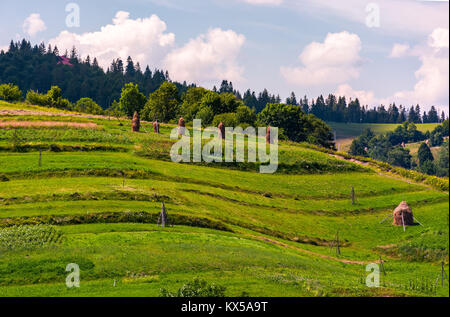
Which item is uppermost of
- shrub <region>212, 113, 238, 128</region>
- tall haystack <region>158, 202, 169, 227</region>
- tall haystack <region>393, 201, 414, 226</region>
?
shrub <region>212, 113, 238, 128</region>

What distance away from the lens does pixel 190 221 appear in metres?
50.2

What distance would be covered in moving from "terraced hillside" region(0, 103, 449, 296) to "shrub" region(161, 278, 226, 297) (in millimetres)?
709

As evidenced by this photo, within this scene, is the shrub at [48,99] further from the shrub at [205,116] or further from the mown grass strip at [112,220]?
the mown grass strip at [112,220]

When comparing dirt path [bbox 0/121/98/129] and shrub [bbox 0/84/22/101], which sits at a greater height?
shrub [bbox 0/84/22/101]

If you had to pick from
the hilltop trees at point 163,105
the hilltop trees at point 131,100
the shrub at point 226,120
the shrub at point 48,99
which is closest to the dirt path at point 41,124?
the shrub at point 226,120

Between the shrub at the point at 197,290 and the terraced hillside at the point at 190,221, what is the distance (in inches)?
27.9

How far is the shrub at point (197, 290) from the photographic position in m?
28.1

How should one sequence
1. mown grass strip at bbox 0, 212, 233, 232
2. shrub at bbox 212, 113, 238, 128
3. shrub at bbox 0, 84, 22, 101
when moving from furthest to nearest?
shrub at bbox 0, 84, 22, 101
shrub at bbox 212, 113, 238, 128
mown grass strip at bbox 0, 212, 233, 232

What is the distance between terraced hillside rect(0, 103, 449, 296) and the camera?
1323 inches

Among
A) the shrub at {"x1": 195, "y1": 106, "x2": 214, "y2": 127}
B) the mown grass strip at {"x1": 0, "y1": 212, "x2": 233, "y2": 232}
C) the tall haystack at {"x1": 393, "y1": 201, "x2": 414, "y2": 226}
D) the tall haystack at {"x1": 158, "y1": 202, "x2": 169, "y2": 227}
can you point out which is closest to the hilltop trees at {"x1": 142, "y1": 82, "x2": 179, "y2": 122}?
the shrub at {"x1": 195, "y1": 106, "x2": 214, "y2": 127}

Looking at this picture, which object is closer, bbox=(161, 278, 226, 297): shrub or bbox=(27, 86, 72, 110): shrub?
bbox=(161, 278, 226, 297): shrub

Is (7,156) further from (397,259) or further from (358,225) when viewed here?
(397,259)

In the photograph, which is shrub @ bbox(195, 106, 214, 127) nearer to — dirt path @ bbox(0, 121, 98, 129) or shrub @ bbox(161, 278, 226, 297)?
dirt path @ bbox(0, 121, 98, 129)
